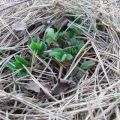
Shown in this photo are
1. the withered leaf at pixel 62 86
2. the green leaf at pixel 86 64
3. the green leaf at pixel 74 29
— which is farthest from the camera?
the green leaf at pixel 74 29

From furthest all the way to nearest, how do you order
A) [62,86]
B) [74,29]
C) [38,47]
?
[74,29]
[38,47]
[62,86]

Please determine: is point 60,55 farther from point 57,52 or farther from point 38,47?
point 38,47

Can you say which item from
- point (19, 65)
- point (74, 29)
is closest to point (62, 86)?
point (19, 65)

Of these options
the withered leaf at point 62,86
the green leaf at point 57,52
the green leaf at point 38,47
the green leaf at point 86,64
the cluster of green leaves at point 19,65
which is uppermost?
the green leaf at point 38,47

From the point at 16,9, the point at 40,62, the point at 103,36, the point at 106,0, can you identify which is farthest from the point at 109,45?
the point at 16,9

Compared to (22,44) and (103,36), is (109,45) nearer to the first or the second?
(103,36)

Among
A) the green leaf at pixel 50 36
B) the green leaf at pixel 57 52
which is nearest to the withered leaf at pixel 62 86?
the green leaf at pixel 57 52

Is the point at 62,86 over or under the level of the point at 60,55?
under

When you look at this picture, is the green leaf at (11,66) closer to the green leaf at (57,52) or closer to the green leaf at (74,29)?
the green leaf at (57,52)

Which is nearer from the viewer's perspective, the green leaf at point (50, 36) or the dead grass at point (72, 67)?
the dead grass at point (72, 67)
